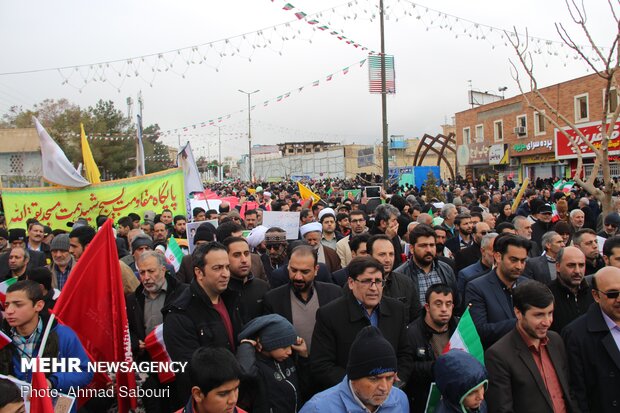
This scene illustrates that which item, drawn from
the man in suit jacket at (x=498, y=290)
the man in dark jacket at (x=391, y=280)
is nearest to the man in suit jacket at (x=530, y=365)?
the man in suit jacket at (x=498, y=290)

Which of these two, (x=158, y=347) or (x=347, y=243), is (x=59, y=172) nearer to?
(x=347, y=243)

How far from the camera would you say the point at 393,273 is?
4.56 metres

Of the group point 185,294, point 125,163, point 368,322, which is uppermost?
point 125,163

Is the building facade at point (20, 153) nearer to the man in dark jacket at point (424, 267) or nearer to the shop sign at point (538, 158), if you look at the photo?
the shop sign at point (538, 158)

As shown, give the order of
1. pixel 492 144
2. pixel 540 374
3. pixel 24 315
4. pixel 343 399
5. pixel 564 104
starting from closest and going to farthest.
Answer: pixel 343 399 → pixel 540 374 → pixel 24 315 → pixel 564 104 → pixel 492 144

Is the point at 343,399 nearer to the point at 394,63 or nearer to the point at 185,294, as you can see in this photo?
the point at 185,294

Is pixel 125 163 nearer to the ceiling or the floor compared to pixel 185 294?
nearer to the ceiling

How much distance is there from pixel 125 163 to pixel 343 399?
3926cm

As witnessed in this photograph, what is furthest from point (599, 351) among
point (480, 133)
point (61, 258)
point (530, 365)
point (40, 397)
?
point (480, 133)

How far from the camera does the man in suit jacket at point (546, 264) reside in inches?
202

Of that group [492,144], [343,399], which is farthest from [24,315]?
[492,144]

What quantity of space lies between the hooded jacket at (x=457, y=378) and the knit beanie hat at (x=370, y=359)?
1.37ft

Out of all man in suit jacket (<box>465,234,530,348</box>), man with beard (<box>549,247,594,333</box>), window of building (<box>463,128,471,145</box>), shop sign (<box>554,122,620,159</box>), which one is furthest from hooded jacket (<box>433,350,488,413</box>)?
window of building (<box>463,128,471,145</box>)

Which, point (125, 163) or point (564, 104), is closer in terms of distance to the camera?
point (564, 104)
